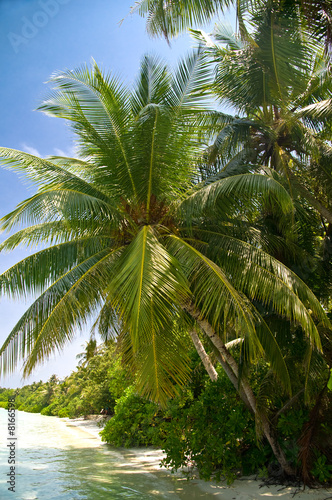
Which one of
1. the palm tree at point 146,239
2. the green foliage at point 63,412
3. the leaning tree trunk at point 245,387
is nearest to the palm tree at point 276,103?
the palm tree at point 146,239

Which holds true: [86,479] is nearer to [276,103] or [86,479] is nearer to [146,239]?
[146,239]

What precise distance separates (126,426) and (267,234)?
32.3 ft

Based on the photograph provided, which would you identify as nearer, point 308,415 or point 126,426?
point 308,415

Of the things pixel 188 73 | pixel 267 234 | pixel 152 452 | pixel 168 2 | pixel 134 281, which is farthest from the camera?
pixel 152 452

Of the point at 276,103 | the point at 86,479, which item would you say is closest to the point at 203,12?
the point at 276,103

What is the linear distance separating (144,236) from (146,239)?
2.5 inches

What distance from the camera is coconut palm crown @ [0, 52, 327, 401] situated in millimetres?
5844

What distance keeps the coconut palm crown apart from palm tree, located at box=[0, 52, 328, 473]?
21 mm

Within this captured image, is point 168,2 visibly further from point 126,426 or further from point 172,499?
point 126,426

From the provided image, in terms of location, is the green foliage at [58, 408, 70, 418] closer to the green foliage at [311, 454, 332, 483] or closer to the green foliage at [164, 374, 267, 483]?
the green foliage at [164, 374, 267, 483]

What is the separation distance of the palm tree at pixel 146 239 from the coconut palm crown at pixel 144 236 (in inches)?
0.8

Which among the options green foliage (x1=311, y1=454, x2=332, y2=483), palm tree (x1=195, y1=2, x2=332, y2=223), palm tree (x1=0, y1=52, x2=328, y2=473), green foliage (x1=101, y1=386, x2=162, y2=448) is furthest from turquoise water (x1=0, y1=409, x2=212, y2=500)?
palm tree (x1=195, y1=2, x2=332, y2=223)

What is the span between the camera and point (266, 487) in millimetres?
7402

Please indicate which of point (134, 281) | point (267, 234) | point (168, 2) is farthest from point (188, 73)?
point (134, 281)
